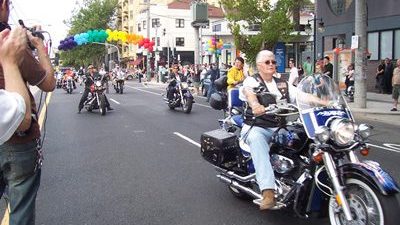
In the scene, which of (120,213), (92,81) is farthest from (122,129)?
(120,213)

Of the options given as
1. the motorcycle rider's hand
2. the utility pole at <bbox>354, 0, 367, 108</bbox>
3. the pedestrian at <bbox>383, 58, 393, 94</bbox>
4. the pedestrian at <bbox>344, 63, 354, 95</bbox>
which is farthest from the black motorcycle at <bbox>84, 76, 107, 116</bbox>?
the pedestrian at <bbox>383, 58, 393, 94</bbox>

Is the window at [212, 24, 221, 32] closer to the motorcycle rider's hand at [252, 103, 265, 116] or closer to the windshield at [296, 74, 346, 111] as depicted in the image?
the motorcycle rider's hand at [252, 103, 265, 116]

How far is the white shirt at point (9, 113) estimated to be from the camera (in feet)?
7.14

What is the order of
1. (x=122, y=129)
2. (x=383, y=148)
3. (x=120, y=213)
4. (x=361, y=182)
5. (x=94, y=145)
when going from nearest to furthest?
(x=361, y=182), (x=120, y=213), (x=383, y=148), (x=94, y=145), (x=122, y=129)

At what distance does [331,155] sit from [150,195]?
275 cm

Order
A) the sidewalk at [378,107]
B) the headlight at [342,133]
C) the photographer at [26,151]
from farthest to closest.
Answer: the sidewalk at [378,107], the headlight at [342,133], the photographer at [26,151]

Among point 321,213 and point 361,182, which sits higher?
point 361,182

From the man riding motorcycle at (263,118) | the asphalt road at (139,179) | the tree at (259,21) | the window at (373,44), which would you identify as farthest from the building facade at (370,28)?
the man riding motorcycle at (263,118)

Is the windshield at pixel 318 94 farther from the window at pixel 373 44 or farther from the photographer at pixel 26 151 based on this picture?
the window at pixel 373 44

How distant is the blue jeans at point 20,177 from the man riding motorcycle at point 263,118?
7.43ft

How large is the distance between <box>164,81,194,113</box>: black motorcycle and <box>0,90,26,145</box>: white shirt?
47.8 ft

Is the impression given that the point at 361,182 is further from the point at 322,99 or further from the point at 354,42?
the point at 354,42

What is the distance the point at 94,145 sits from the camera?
1038cm

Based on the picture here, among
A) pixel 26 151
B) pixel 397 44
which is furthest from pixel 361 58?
pixel 26 151
